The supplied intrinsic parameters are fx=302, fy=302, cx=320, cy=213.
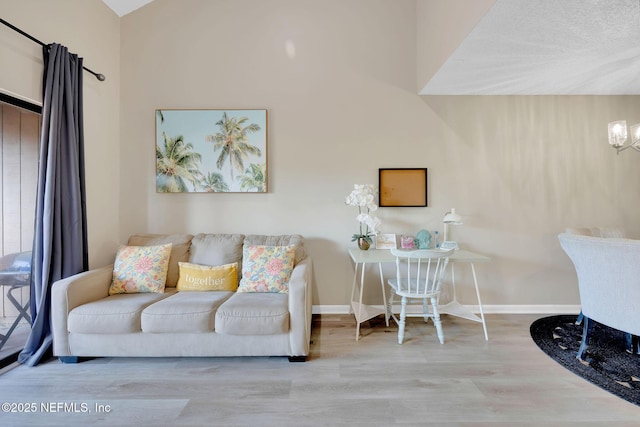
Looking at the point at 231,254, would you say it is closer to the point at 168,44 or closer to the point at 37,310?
the point at 37,310

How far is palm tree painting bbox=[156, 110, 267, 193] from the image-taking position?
125 inches

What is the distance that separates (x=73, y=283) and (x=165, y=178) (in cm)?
132

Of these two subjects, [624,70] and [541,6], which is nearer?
[541,6]

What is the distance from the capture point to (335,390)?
1.94m

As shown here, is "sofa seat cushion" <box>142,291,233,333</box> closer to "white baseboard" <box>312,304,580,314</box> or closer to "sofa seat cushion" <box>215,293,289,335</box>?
"sofa seat cushion" <box>215,293,289,335</box>

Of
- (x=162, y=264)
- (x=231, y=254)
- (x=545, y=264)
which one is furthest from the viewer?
(x=545, y=264)

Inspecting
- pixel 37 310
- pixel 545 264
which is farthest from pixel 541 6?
pixel 37 310

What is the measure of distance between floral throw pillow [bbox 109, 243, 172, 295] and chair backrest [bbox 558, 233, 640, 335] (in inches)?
128

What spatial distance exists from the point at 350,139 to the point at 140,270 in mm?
2346

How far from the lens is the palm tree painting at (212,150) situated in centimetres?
318

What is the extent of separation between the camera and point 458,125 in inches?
128

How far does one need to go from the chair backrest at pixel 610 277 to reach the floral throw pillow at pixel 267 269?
7.14ft

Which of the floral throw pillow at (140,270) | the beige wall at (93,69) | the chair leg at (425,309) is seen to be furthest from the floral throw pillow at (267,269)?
the beige wall at (93,69)

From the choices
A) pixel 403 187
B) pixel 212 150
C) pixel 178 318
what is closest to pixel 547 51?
pixel 403 187
